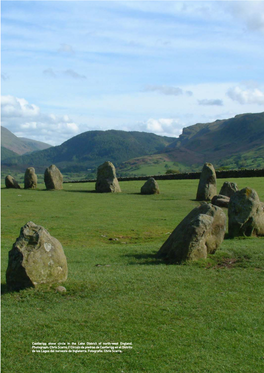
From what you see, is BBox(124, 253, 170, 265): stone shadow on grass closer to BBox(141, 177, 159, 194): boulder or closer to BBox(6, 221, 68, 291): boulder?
BBox(6, 221, 68, 291): boulder

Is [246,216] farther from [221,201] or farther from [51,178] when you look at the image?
[51,178]

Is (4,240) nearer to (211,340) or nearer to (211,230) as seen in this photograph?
(211,230)

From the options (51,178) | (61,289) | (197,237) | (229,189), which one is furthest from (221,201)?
(51,178)

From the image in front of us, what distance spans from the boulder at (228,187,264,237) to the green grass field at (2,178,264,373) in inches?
41.2

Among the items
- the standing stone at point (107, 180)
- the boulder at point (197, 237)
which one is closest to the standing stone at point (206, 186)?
the standing stone at point (107, 180)

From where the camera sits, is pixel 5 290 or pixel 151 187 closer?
pixel 5 290

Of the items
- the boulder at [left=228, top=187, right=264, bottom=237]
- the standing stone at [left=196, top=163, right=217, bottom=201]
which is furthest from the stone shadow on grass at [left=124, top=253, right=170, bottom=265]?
the standing stone at [left=196, top=163, right=217, bottom=201]

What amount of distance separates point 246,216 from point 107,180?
23642 mm

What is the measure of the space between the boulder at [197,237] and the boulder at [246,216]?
4246mm

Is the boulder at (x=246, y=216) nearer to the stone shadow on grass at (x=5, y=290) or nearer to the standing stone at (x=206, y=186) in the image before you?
the stone shadow on grass at (x=5, y=290)

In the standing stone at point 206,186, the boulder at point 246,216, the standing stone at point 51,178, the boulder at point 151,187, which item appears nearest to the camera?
the boulder at point 246,216

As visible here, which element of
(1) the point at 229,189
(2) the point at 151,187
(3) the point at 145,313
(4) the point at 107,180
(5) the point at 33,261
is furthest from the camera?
(4) the point at 107,180

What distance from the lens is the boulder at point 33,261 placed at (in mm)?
10602

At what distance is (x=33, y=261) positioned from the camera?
10625 millimetres
